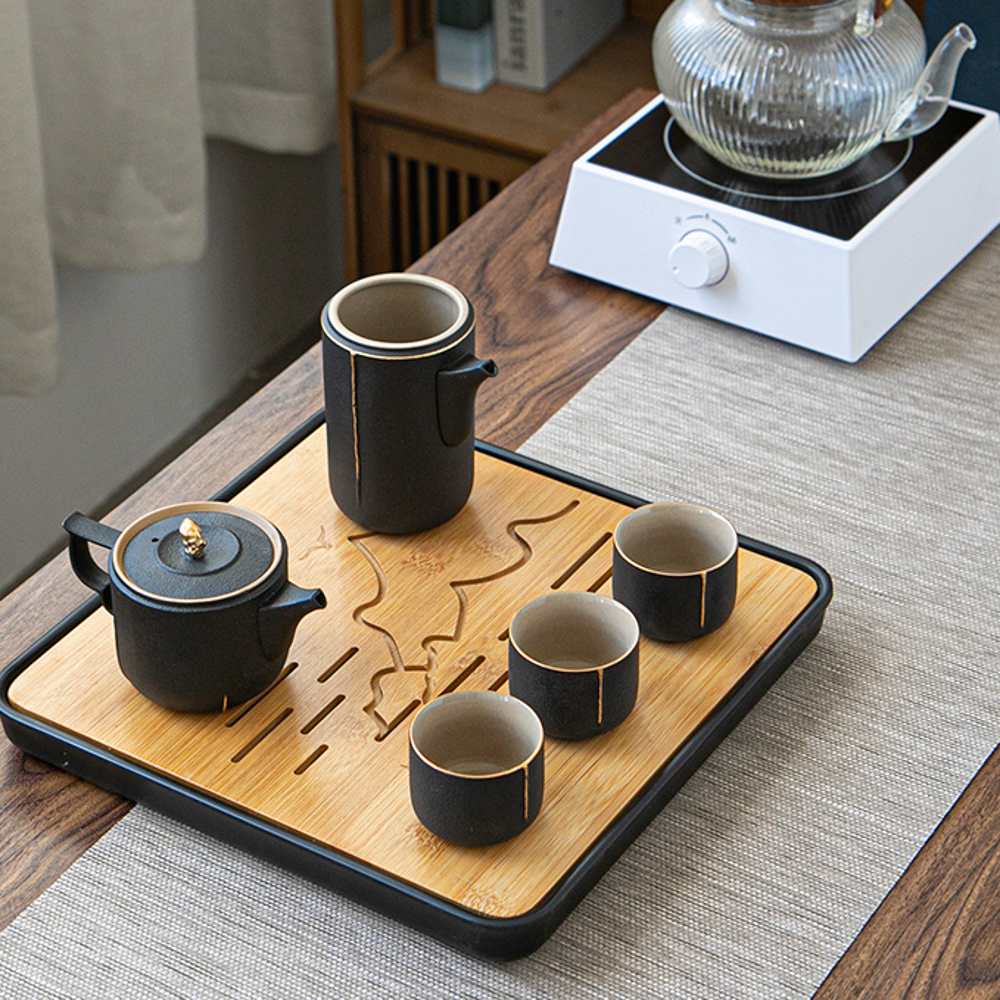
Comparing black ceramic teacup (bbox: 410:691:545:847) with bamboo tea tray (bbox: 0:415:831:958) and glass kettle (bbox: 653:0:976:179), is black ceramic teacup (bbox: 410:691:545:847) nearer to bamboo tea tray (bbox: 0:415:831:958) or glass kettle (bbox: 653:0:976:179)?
bamboo tea tray (bbox: 0:415:831:958)

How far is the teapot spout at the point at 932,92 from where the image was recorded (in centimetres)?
116

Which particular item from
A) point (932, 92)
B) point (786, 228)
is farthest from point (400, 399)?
point (932, 92)

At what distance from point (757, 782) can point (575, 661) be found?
0.38 ft

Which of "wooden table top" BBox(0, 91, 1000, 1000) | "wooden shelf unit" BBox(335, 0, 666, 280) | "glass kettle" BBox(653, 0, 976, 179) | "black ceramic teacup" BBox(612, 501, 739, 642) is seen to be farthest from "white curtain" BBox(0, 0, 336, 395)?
"black ceramic teacup" BBox(612, 501, 739, 642)

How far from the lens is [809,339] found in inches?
45.6

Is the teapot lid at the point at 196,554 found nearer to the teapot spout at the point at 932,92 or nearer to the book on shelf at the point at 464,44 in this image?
the teapot spout at the point at 932,92

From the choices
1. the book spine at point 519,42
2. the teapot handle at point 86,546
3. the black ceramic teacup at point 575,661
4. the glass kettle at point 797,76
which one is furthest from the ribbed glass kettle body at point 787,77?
the book spine at point 519,42

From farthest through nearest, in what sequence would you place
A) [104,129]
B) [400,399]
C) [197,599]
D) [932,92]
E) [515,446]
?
1. [104,129]
2. [932,92]
3. [515,446]
4. [400,399]
5. [197,599]

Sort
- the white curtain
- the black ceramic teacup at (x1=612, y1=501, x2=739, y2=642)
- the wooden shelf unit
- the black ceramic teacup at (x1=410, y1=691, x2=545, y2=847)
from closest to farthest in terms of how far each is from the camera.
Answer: the black ceramic teacup at (x1=410, y1=691, x2=545, y2=847) → the black ceramic teacup at (x1=612, y1=501, x2=739, y2=642) → the white curtain → the wooden shelf unit

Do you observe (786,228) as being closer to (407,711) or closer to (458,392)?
(458,392)

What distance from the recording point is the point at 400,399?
866 mm

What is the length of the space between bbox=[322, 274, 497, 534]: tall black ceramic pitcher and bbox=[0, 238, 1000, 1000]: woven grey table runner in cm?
16

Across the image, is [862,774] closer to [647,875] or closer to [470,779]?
[647,875]

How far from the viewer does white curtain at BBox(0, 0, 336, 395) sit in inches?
60.4
